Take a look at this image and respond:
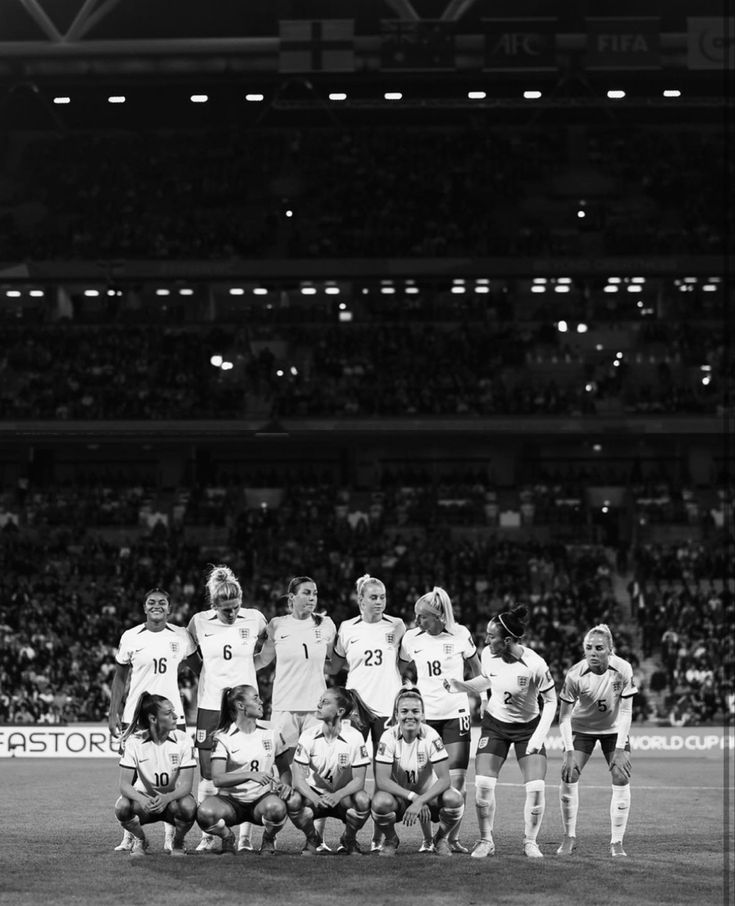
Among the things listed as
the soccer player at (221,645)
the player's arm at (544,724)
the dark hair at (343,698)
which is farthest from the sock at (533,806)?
the soccer player at (221,645)

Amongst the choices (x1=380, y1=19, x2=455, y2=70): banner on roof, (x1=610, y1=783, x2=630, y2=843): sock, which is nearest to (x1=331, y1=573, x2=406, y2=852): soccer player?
(x1=610, y1=783, x2=630, y2=843): sock

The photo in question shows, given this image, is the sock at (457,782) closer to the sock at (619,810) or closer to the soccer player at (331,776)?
the soccer player at (331,776)

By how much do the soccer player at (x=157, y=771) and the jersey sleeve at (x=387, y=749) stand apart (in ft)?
5.40

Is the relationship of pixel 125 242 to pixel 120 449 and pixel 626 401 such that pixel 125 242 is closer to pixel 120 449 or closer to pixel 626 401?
pixel 120 449

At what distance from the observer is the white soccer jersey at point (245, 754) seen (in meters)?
11.8

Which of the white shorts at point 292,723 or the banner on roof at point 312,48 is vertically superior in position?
the banner on roof at point 312,48

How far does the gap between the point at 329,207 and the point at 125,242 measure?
27.5 feet

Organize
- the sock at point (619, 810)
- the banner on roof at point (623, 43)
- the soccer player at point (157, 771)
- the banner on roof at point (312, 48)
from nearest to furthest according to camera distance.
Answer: the soccer player at point (157, 771)
the sock at point (619, 810)
the banner on roof at point (312, 48)
the banner on roof at point (623, 43)

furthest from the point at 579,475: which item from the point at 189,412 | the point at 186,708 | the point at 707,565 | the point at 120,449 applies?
the point at 186,708

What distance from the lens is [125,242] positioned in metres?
54.3

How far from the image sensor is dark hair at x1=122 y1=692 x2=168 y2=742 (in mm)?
12086

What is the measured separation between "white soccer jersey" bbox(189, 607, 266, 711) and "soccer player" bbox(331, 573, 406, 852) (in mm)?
866

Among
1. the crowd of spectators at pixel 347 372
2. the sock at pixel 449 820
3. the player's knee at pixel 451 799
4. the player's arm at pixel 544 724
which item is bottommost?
the sock at pixel 449 820

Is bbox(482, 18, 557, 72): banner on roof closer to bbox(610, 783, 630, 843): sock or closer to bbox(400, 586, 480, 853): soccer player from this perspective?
bbox(400, 586, 480, 853): soccer player
